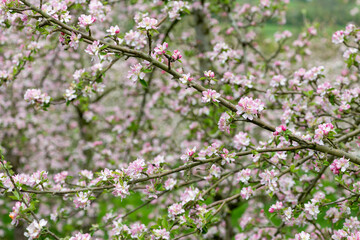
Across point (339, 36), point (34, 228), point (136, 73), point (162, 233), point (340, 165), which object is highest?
point (339, 36)

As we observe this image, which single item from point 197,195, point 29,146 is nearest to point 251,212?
point 197,195

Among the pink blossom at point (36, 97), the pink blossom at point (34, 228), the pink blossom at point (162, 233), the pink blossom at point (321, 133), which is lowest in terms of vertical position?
the pink blossom at point (34, 228)

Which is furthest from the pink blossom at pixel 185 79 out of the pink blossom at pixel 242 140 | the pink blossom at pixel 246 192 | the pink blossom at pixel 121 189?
the pink blossom at pixel 246 192

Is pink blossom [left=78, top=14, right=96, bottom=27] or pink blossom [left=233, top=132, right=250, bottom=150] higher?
pink blossom [left=78, top=14, right=96, bottom=27]

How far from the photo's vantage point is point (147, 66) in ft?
7.93

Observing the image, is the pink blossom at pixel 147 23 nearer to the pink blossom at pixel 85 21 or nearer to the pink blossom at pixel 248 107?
the pink blossom at pixel 85 21

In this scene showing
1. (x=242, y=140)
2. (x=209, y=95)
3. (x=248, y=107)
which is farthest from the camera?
(x=242, y=140)

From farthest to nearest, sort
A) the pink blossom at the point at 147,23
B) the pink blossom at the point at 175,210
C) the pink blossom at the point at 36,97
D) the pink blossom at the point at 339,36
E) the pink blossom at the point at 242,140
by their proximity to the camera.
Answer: the pink blossom at the point at 339,36 → the pink blossom at the point at 36,97 → the pink blossom at the point at 242,140 → the pink blossom at the point at 175,210 → the pink blossom at the point at 147,23

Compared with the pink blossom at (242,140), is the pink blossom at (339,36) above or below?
above

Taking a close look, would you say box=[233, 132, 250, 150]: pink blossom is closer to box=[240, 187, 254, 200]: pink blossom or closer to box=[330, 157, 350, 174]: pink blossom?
box=[240, 187, 254, 200]: pink blossom

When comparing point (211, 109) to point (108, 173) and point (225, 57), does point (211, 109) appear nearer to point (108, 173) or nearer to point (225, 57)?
point (225, 57)

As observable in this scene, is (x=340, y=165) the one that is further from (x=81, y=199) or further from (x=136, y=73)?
(x=81, y=199)

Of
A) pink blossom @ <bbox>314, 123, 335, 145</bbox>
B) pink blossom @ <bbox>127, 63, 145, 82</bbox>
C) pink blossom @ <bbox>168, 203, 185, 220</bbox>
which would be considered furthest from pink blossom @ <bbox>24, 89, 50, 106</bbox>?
pink blossom @ <bbox>314, 123, 335, 145</bbox>

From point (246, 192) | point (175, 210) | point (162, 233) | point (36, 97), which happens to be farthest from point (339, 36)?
point (36, 97)
